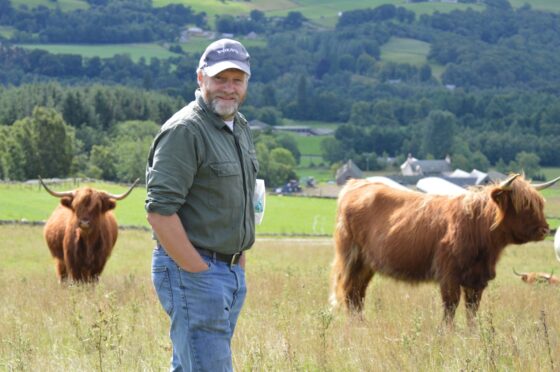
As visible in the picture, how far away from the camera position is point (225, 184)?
5656mm

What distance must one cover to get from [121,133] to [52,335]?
116 meters

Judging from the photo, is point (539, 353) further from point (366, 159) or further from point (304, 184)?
point (366, 159)

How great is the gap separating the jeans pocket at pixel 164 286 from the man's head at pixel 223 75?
949mm

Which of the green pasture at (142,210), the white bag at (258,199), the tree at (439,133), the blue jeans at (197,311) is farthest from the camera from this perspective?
the tree at (439,133)

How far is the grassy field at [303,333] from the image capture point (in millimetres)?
7223

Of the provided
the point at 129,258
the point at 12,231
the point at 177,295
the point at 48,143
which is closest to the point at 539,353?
the point at 177,295

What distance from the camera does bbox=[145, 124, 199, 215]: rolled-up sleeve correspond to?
18.0 ft

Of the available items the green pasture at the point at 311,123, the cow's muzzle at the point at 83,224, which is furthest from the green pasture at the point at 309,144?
the cow's muzzle at the point at 83,224

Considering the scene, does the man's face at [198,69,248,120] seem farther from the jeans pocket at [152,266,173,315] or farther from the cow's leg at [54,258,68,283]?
the cow's leg at [54,258,68,283]

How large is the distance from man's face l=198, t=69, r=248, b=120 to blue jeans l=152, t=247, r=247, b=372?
0.86 m

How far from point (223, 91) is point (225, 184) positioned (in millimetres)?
547

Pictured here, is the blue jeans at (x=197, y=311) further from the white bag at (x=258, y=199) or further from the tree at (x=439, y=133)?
the tree at (x=439, y=133)

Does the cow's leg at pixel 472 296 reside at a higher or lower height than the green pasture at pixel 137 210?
higher

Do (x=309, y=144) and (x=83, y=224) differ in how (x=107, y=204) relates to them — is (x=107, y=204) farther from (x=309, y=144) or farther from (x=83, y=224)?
(x=309, y=144)
